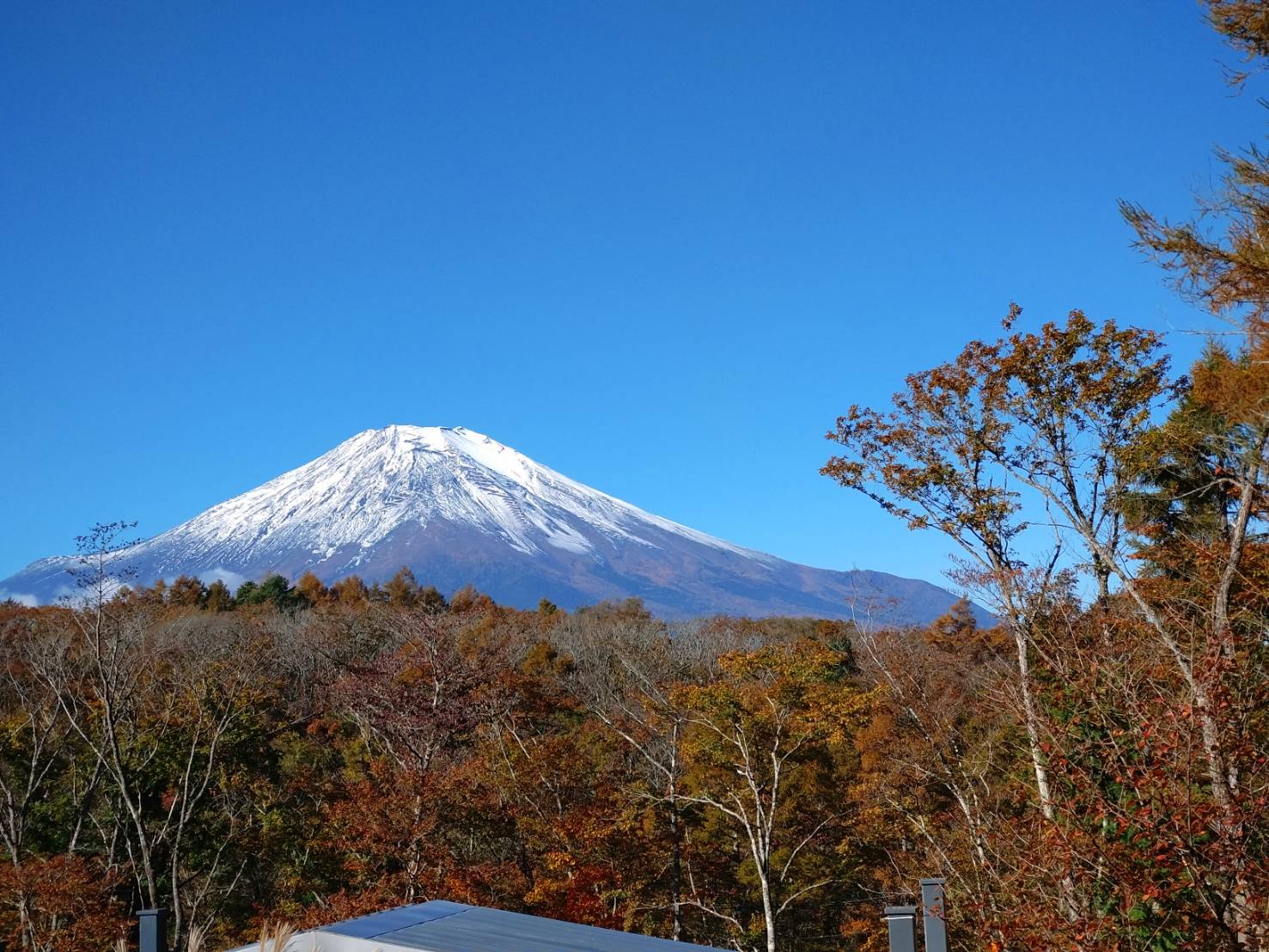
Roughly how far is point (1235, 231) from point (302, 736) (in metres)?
22.2

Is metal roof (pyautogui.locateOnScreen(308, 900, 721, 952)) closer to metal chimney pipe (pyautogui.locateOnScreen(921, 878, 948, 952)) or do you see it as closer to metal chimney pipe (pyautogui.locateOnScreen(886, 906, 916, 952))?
metal chimney pipe (pyautogui.locateOnScreen(886, 906, 916, 952))

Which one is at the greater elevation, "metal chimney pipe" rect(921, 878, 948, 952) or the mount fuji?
the mount fuji

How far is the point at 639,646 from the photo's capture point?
1165 inches

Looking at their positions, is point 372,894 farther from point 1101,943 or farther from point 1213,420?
point 1213,420

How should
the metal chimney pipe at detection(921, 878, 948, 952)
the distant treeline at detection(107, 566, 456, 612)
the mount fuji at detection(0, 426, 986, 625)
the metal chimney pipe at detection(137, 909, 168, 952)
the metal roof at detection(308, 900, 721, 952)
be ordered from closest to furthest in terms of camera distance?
the metal roof at detection(308, 900, 721, 952)
the metal chimney pipe at detection(137, 909, 168, 952)
the metal chimney pipe at detection(921, 878, 948, 952)
the distant treeline at detection(107, 566, 456, 612)
the mount fuji at detection(0, 426, 986, 625)

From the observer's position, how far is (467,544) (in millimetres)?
129375

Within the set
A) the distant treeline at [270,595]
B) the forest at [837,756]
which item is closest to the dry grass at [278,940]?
the forest at [837,756]

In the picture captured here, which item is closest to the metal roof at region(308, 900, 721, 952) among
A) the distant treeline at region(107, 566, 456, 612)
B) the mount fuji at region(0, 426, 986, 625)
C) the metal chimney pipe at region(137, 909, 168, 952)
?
the metal chimney pipe at region(137, 909, 168, 952)

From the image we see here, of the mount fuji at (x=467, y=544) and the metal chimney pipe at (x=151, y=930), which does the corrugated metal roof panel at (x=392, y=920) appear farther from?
the mount fuji at (x=467, y=544)

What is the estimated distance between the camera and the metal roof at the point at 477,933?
152 inches

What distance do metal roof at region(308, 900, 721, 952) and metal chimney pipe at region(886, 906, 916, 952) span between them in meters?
0.74

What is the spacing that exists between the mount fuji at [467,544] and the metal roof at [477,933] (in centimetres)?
10510

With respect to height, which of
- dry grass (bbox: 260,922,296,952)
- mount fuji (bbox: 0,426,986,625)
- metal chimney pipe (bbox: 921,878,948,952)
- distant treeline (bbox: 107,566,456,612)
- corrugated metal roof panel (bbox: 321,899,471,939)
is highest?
mount fuji (bbox: 0,426,986,625)

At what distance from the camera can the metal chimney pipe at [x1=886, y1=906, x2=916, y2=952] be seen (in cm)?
407
